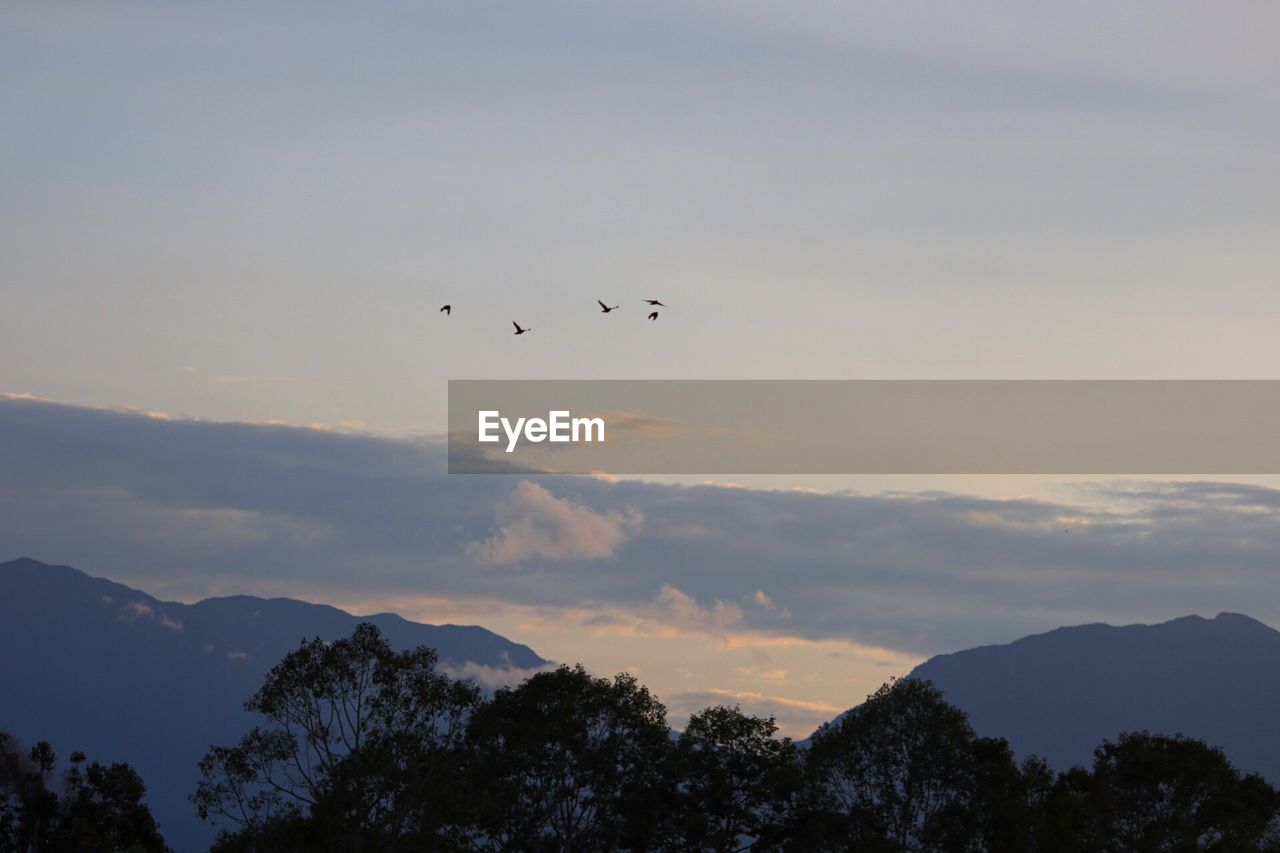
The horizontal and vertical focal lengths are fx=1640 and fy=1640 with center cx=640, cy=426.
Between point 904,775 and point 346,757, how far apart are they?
29955 mm

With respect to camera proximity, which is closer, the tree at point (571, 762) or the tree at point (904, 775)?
the tree at point (904, 775)

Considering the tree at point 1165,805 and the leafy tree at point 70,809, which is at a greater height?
the tree at point 1165,805

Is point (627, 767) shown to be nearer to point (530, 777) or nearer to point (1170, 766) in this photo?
point (530, 777)

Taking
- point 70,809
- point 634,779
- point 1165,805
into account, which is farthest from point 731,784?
point 70,809

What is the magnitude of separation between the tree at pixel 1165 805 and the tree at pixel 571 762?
22.5 metres

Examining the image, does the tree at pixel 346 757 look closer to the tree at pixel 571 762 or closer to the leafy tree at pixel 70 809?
the tree at pixel 571 762

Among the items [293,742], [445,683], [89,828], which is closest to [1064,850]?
[445,683]

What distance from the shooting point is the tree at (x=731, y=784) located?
90375 mm

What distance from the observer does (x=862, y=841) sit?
85.6 metres

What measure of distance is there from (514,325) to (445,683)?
2622 cm

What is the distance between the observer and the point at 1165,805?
8500 centimetres

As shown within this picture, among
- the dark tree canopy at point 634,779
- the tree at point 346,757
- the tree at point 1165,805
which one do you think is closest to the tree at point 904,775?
the dark tree canopy at point 634,779

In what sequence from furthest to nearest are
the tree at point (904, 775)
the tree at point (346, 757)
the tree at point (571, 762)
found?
the tree at point (571, 762) < the tree at point (904, 775) < the tree at point (346, 757)

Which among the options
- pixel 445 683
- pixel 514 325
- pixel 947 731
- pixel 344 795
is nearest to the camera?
pixel 514 325
